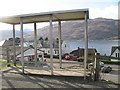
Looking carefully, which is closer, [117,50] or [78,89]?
[78,89]

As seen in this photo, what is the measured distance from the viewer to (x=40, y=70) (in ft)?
39.5

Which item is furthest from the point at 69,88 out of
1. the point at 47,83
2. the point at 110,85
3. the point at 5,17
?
the point at 5,17

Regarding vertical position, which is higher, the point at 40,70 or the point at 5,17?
the point at 5,17

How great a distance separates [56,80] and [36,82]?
0.96m

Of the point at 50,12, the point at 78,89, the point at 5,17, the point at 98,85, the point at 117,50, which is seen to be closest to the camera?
the point at 78,89

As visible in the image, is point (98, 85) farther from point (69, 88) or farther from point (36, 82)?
point (36, 82)

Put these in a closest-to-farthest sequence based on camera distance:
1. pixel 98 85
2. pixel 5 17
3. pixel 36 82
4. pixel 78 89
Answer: pixel 78 89
pixel 98 85
pixel 36 82
pixel 5 17

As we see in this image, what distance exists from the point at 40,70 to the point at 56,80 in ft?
8.04

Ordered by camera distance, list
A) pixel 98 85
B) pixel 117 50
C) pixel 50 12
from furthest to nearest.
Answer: pixel 117 50 → pixel 50 12 → pixel 98 85

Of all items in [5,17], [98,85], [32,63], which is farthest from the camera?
[32,63]

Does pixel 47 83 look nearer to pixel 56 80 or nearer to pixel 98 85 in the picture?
pixel 56 80

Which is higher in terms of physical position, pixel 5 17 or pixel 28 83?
pixel 5 17

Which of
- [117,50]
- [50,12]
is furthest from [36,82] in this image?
[117,50]

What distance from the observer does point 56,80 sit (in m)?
9.82
